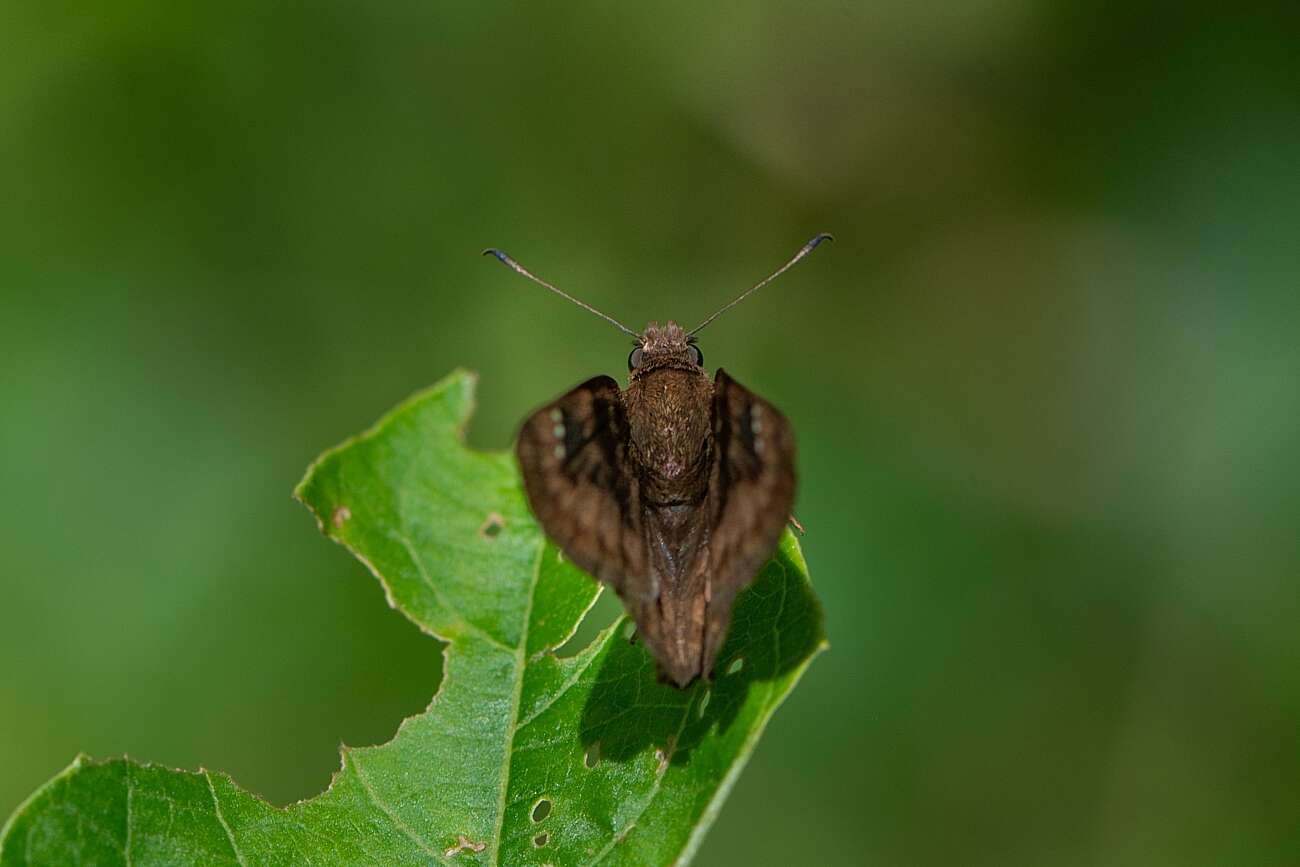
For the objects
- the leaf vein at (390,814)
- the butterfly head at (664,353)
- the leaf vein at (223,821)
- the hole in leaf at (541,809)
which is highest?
the butterfly head at (664,353)

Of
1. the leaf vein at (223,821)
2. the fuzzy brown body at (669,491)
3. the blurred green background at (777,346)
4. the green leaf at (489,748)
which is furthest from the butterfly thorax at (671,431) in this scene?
the blurred green background at (777,346)

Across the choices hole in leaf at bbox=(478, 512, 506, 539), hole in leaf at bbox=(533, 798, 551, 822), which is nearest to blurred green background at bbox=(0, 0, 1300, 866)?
hole in leaf at bbox=(478, 512, 506, 539)

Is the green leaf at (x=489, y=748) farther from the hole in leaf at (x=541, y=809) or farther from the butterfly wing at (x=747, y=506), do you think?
the butterfly wing at (x=747, y=506)

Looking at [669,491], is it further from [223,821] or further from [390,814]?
[223,821]

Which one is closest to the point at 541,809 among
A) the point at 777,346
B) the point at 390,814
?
the point at 390,814

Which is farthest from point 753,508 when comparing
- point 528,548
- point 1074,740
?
point 1074,740

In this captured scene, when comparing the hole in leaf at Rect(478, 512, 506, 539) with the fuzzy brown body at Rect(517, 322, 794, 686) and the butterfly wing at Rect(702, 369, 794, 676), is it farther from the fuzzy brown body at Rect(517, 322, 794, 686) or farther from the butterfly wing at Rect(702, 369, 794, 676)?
the butterfly wing at Rect(702, 369, 794, 676)
